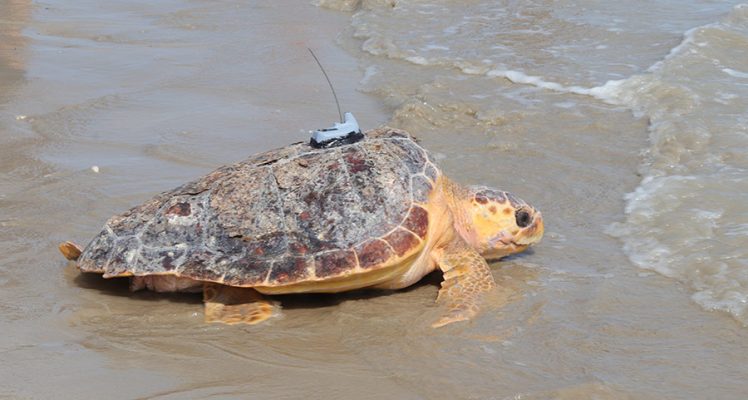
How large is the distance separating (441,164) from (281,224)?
7.45ft

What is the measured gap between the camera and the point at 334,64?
9.34 metres

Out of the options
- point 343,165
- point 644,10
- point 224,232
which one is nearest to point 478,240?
point 343,165

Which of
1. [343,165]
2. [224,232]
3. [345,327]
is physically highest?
[343,165]

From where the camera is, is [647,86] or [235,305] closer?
[235,305]

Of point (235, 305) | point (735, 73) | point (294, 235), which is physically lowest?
point (235, 305)

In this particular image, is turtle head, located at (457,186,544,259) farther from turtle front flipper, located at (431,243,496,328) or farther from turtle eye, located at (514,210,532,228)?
turtle front flipper, located at (431,243,496,328)

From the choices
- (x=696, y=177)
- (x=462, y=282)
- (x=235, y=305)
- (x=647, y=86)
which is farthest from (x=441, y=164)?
(x=647, y=86)

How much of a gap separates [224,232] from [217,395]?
1.05 metres

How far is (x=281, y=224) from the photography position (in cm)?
423

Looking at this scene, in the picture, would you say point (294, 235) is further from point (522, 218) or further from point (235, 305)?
point (522, 218)

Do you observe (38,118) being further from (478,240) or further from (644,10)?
(644,10)

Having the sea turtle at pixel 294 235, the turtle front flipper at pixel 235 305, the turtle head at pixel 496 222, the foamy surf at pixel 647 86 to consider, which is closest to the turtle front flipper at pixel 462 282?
the sea turtle at pixel 294 235

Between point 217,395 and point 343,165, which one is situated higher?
point 343,165

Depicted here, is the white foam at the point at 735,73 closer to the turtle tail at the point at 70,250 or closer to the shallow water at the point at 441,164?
the shallow water at the point at 441,164
